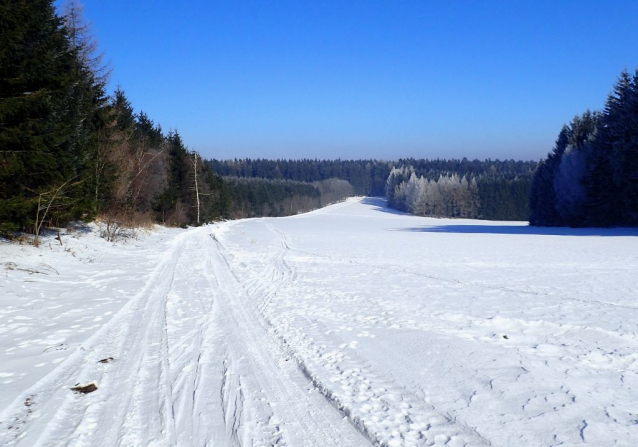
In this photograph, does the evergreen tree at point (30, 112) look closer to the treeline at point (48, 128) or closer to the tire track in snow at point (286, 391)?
the treeline at point (48, 128)

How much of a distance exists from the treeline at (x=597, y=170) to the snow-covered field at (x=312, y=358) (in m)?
28.8

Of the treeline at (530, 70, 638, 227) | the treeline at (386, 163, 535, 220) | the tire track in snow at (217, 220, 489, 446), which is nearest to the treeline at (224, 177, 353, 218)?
the treeline at (386, 163, 535, 220)

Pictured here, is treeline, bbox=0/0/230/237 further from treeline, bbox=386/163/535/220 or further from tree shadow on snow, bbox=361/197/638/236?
treeline, bbox=386/163/535/220

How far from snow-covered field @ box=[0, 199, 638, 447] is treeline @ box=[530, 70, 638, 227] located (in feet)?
94.4

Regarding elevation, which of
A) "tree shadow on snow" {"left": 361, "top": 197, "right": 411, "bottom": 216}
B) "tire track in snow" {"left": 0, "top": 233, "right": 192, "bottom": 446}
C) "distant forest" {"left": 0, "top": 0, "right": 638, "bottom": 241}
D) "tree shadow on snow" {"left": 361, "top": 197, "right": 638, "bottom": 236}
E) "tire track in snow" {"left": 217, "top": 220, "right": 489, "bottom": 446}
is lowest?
"tree shadow on snow" {"left": 361, "top": 197, "right": 411, "bottom": 216}

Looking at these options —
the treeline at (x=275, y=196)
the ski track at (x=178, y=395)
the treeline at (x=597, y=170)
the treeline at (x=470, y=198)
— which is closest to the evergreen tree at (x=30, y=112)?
the ski track at (x=178, y=395)

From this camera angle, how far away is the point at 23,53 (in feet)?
40.9

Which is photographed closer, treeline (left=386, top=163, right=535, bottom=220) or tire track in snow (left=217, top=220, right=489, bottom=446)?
tire track in snow (left=217, top=220, right=489, bottom=446)

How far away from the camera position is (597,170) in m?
41.6

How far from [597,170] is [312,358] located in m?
45.2

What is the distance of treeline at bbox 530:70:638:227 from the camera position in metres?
36.1

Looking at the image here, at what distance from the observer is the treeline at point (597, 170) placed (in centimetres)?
3612

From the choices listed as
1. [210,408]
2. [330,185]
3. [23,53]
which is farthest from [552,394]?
[330,185]

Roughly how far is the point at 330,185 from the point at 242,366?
18832cm
